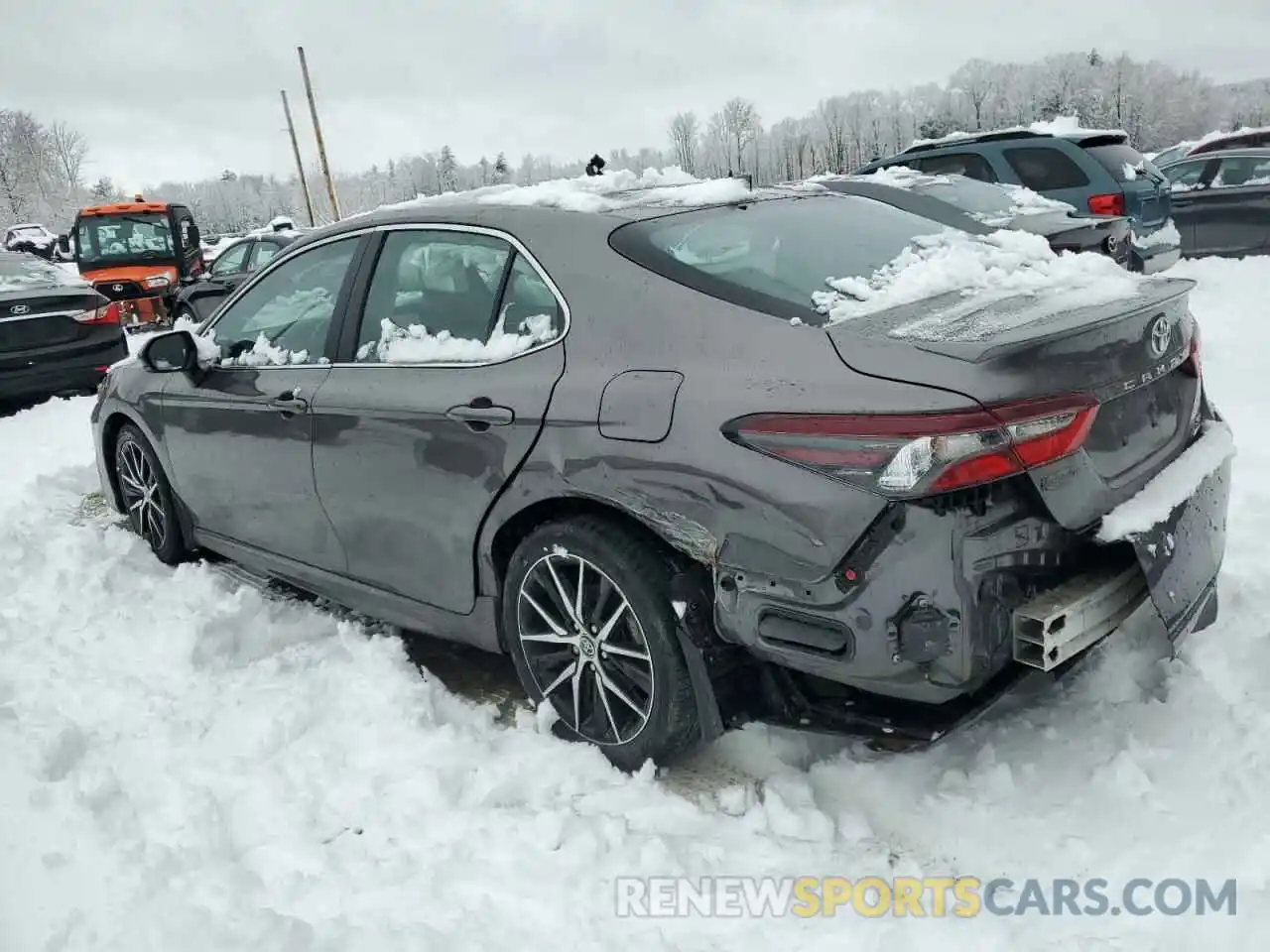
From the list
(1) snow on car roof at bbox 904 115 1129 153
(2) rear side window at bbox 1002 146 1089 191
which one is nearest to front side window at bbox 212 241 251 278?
(1) snow on car roof at bbox 904 115 1129 153

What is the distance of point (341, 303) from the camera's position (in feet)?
12.0

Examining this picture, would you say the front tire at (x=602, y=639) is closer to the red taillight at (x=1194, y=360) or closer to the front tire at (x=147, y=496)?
the red taillight at (x=1194, y=360)

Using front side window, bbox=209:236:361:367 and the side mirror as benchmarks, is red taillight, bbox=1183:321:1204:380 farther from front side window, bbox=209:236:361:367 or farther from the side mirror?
the side mirror

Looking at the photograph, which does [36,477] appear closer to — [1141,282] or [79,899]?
[79,899]

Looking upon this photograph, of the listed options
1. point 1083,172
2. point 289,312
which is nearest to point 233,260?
point 1083,172

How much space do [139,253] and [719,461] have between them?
1778cm

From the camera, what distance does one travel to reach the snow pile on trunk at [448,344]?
2.98 meters

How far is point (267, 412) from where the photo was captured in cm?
382

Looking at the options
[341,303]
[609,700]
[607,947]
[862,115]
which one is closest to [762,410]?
[609,700]

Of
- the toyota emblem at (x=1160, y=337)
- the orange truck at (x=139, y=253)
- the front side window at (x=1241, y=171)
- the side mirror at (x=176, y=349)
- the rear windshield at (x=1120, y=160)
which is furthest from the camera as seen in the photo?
the orange truck at (x=139, y=253)

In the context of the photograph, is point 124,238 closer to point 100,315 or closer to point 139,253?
point 139,253

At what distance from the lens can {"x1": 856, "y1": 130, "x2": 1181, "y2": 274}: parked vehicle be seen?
930 cm

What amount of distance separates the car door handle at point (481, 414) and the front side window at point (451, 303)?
15cm

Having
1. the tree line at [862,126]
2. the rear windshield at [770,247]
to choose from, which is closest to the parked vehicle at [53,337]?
the rear windshield at [770,247]
